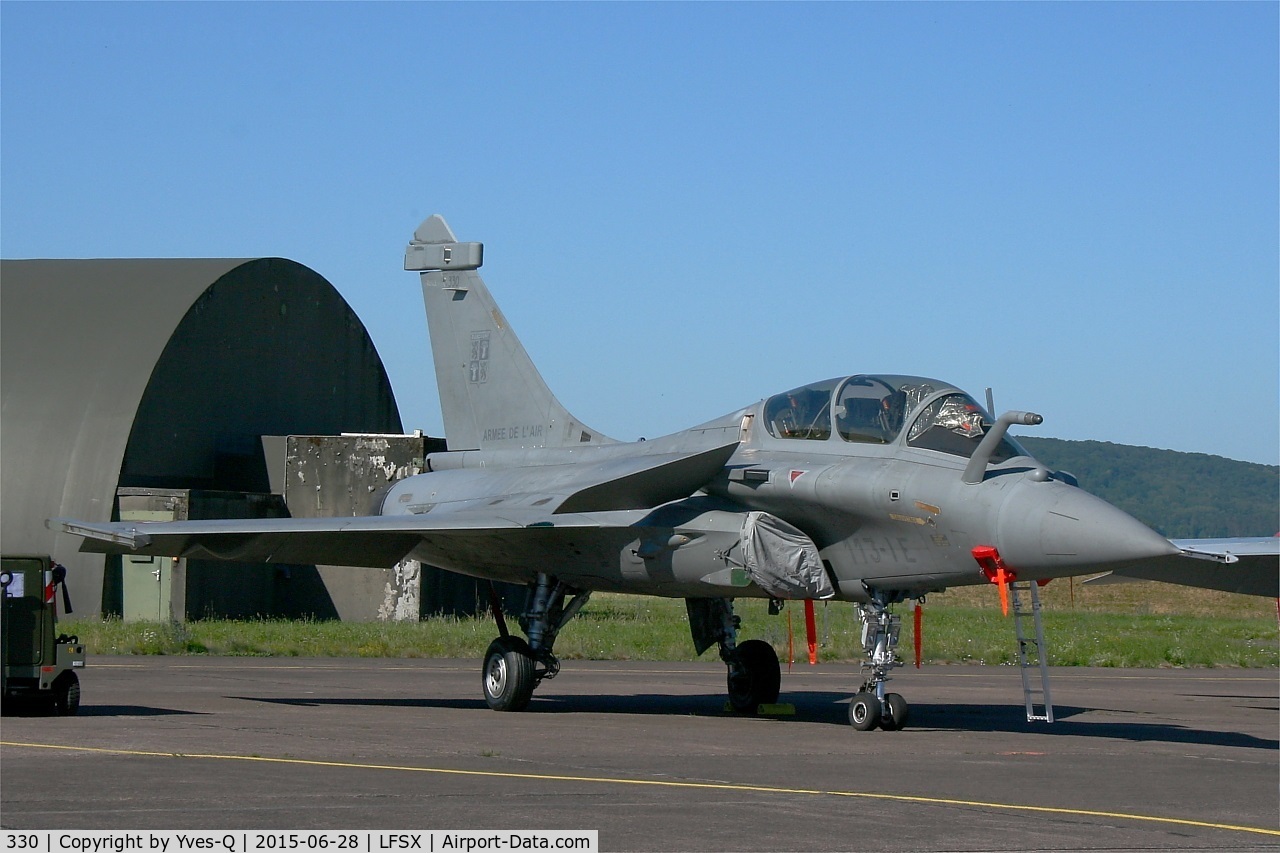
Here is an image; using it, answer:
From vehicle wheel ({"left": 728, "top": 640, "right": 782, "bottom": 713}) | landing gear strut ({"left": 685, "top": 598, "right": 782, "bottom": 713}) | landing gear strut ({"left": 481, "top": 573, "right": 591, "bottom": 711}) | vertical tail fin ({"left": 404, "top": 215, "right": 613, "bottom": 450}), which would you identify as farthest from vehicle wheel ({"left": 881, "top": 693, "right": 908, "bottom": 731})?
vertical tail fin ({"left": 404, "top": 215, "right": 613, "bottom": 450})

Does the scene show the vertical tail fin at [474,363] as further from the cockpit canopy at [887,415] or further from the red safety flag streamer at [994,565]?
the red safety flag streamer at [994,565]

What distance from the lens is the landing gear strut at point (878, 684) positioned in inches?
522

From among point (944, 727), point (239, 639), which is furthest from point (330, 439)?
point (944, 727)

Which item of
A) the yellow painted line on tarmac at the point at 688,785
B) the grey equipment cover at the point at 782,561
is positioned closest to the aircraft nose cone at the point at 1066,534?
the grey equipment cover at the point at 782,561

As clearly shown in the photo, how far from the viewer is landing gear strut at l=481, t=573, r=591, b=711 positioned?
15469 mm

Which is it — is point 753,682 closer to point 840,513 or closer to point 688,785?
point 840,513

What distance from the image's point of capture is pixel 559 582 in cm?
1598

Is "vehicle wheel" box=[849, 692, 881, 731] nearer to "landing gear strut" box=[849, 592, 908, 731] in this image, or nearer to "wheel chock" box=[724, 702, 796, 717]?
"landing gear strut" box=[849, 592, 908, 731]

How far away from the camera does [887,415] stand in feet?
44.0

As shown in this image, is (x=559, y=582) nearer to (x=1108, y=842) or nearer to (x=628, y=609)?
(x=1108, y=842)

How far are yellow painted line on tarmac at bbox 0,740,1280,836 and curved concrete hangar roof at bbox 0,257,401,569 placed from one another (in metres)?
21.9

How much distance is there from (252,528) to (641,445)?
404 cm

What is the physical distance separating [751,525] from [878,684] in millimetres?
1770

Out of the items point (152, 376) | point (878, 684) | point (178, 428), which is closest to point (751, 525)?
point (878, 684)
